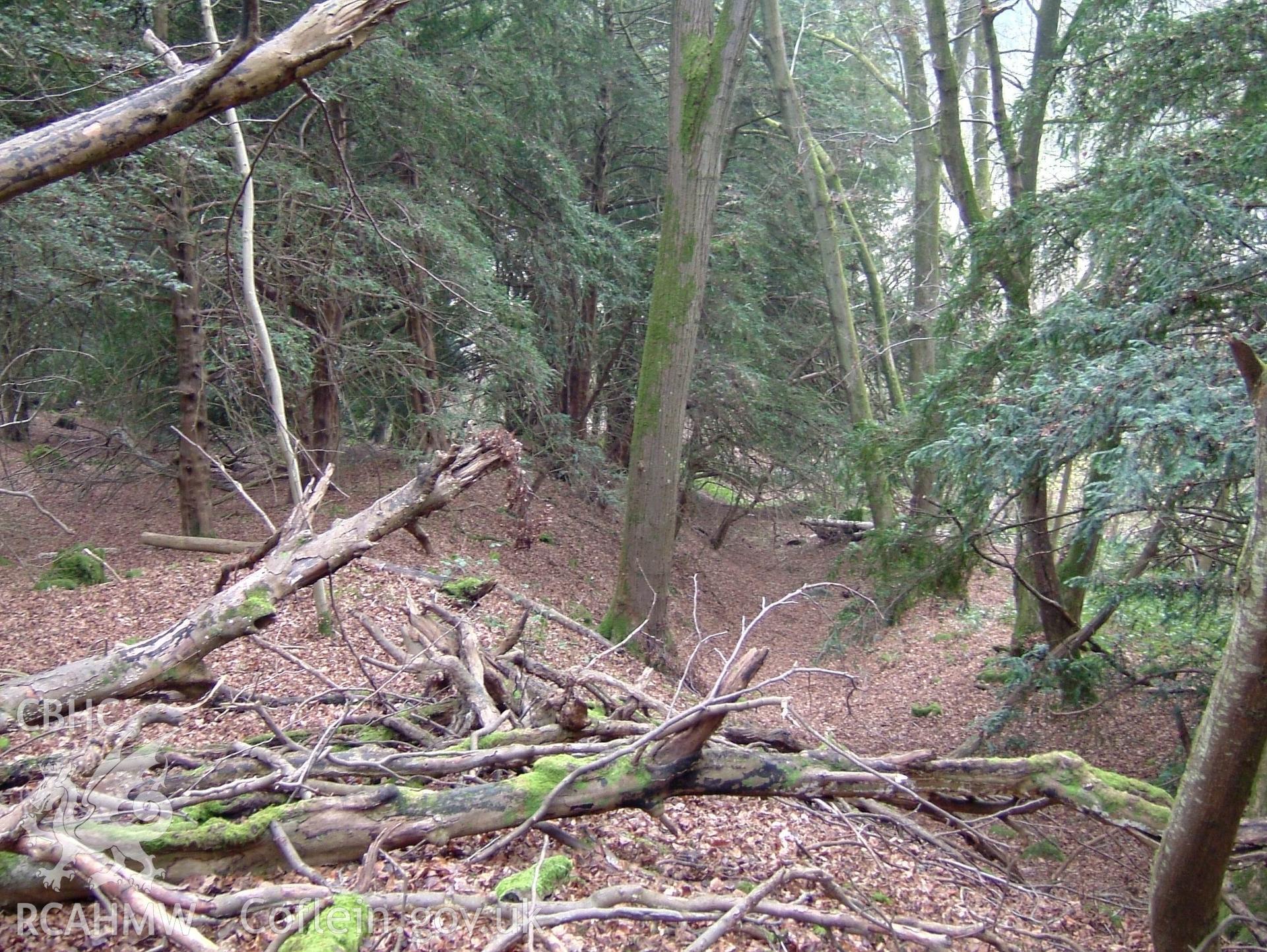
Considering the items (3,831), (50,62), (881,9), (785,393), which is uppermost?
(881,9)

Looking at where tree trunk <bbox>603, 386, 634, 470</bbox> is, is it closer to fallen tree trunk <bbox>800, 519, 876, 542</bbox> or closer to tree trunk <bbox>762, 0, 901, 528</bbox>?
fallen tree trunk <bbox>800, 519, 876, 542</bbox>

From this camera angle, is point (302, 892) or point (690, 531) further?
point (690, 531)

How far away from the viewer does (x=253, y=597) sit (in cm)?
438

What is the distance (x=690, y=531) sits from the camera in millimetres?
17031

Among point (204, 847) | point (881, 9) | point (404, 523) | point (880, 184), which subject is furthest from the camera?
point (880, 184)

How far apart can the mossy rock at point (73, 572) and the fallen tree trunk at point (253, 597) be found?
5.03 metres

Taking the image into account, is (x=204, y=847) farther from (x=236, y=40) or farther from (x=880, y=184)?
(x=880, y=184)

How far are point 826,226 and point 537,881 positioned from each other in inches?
458

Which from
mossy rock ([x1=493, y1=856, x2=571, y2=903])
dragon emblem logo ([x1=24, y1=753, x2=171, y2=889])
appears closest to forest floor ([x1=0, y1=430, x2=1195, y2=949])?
mossy rock ([x1=493, y1=856, x2=571, y2=903])

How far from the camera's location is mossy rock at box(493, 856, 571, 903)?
10.00 feet

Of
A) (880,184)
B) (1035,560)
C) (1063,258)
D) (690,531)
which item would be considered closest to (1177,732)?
(1035,560)

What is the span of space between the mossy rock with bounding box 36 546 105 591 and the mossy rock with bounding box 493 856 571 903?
7138mm

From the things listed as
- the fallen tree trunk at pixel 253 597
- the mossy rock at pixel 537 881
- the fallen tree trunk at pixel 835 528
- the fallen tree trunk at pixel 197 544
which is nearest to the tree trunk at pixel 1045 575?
the fallen tree trunk at pixel 253 597

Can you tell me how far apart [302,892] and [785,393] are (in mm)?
12240
